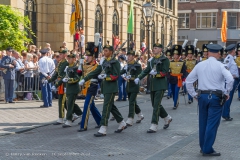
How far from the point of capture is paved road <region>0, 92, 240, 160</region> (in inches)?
361

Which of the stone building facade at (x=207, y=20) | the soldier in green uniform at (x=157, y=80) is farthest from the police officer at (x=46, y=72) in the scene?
the stone building facade at (x=207, y=20)

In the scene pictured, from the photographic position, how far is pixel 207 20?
63.3m

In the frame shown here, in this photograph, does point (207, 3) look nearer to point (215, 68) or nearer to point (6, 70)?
point (6, 70)

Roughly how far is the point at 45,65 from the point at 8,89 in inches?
63.5

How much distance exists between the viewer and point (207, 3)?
63.1 m

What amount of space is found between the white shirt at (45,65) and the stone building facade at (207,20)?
45830 millimetres

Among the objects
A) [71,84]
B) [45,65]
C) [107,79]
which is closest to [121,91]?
[45,65]

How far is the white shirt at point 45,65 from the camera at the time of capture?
1729 centimetres

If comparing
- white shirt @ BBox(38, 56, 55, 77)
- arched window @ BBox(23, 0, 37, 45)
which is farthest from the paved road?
arched window @ BBox(23, 0, 37, 45)

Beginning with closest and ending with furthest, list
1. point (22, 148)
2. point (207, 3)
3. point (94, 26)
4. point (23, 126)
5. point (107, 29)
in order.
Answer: point (22, 148)
point (23, 126)
point (94, 26)
point (107, 29)
point (207, 3)

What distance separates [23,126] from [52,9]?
15360 mm

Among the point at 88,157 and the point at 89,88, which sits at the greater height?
the point at 89,88

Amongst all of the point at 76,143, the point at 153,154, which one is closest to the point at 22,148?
the point at 76,143

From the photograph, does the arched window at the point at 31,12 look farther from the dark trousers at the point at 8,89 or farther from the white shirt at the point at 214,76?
the white shirt at the point at 214,76
